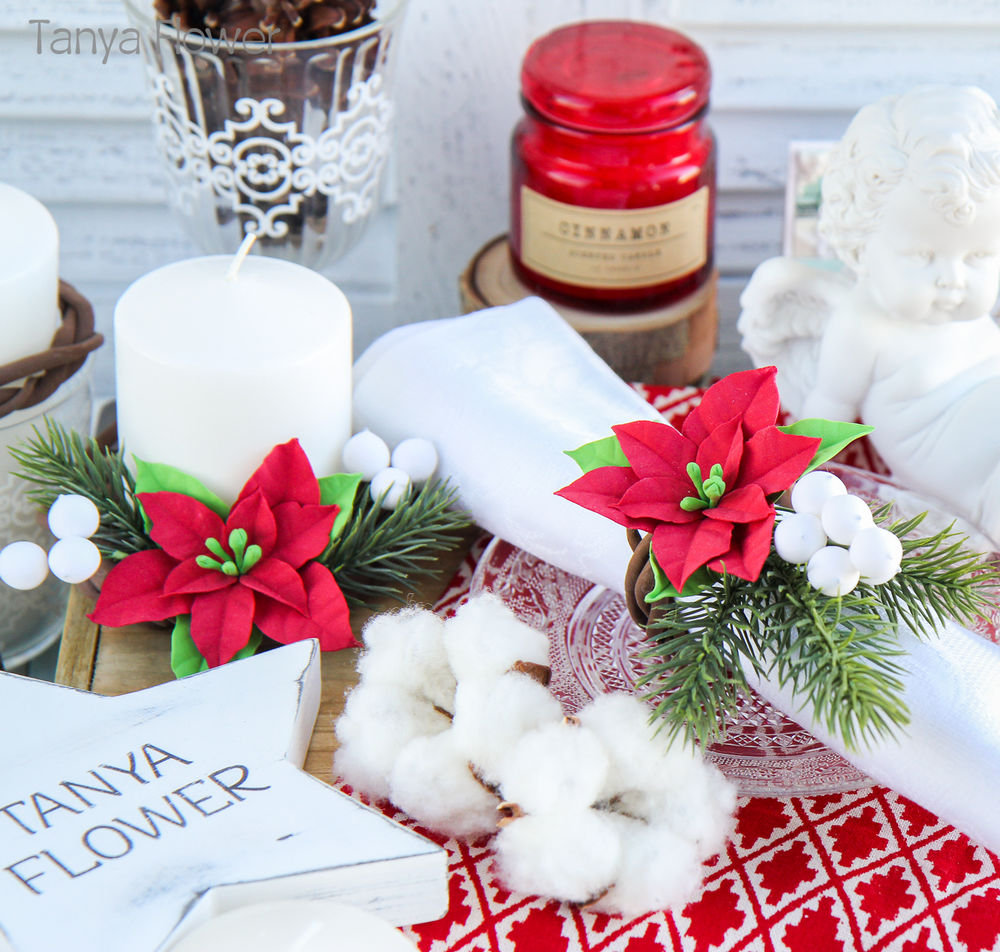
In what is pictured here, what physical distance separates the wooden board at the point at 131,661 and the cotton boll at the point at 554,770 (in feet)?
0.35

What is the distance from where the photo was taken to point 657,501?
36 centimetres

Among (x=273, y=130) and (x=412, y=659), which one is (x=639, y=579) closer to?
(x=412, y=659)

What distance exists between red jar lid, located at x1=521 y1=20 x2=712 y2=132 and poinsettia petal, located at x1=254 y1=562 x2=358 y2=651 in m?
0.29

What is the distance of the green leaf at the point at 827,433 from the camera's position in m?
0.36

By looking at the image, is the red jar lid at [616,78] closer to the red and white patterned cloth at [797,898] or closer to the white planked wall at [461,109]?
the white planked wall at [461,109]

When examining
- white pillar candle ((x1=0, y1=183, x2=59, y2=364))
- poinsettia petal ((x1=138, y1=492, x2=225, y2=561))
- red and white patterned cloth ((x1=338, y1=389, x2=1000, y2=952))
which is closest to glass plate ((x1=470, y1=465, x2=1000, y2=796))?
red and white patterned cloth ((x1=338, y1=389, x2=1000, y2=952))

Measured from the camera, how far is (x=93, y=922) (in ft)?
1.06

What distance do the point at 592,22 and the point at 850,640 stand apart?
0.44 meters

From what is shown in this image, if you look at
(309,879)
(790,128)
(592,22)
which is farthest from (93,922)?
(790,128)

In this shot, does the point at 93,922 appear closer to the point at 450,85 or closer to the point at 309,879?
the point at 309,879

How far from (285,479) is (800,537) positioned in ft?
0.66

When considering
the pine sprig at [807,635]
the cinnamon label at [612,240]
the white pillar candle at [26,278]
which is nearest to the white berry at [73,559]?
the white pillar candle at [26,278]

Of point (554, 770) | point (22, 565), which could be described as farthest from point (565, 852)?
point (22, 565)

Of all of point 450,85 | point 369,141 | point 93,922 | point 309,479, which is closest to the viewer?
point 93,922
